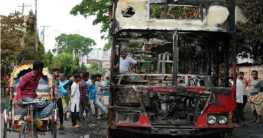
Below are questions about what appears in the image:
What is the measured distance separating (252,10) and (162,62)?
203 inches

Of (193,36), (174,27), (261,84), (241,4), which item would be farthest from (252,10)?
(174,27)

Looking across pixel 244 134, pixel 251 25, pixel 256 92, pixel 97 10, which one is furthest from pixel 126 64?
pixel 97 10

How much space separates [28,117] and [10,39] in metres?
20.2

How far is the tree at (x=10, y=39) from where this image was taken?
25422 millimetres

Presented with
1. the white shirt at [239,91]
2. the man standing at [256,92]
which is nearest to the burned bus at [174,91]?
the white shirt at [239,91]

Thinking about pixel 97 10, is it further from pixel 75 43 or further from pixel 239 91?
pixel 75 43

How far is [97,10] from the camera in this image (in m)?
22.2

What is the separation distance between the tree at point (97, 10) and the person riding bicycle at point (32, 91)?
14093mm

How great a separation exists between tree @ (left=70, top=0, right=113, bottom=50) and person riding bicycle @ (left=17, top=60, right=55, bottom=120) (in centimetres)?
1409

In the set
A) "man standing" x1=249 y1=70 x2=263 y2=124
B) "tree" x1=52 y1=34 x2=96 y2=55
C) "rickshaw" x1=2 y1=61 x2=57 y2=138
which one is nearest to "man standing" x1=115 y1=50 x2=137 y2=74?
"rickshaw" x1=2 y1=61 x2=57 y2=138

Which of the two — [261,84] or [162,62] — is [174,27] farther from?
[261,84]

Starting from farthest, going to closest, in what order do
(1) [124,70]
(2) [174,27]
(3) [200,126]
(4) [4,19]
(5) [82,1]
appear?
(4) [4,19]
(5) [82,1]
(1) [124,70]
(2) [174,27]
(3) [200,126]

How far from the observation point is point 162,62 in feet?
31.9

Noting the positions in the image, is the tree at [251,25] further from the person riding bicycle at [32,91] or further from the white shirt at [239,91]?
the person riding bicycle at [32,91]
